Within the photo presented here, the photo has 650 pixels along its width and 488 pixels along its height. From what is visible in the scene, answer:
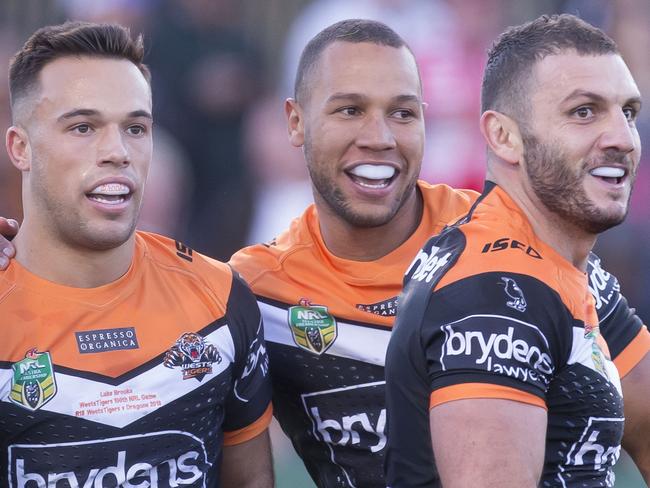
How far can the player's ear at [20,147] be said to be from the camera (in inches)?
159

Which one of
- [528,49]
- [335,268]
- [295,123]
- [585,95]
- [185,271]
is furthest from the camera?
[295,123]

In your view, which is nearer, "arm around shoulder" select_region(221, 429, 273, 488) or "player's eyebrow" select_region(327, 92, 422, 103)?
"arm around shoulder" select_region(221, 429, 273, 488)

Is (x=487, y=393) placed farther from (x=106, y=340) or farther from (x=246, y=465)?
(x=246, y=465)

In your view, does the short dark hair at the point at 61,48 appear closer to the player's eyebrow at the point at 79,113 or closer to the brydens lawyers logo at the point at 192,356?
the player's eyebrow at the point at 79,113

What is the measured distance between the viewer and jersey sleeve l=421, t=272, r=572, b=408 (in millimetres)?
3057

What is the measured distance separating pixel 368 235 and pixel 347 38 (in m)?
0.75

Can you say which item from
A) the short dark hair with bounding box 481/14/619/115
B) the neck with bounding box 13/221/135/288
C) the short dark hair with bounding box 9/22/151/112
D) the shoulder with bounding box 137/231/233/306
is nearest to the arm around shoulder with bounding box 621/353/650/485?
the short dark hair with bounding box 481/14/619/115

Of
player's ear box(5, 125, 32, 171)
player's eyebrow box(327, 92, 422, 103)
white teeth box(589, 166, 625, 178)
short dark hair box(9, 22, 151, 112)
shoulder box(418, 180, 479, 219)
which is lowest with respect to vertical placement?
shoulder box(418, 180, 479, 219)

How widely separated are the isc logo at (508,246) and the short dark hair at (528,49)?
1.40ft

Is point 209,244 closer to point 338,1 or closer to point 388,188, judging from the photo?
point 338,1

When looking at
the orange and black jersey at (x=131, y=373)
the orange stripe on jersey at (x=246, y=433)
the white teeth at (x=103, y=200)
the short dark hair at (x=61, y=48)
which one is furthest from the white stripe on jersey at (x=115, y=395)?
the short dark hair at (x=61, y=48)

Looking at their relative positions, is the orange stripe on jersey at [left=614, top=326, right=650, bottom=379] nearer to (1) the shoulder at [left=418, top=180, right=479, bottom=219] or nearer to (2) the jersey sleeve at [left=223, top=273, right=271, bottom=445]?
(1) the shoulder at [left=418, top=180, right=479, bottom=219]

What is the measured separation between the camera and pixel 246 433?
14.1ft

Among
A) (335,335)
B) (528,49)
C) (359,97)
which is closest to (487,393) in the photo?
(528,49)
